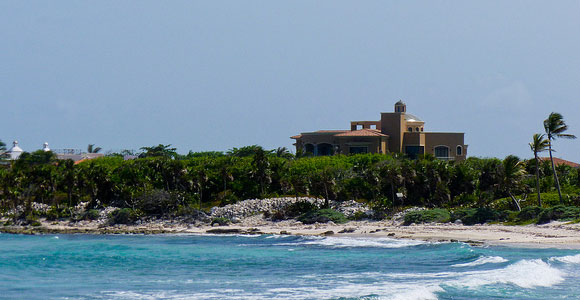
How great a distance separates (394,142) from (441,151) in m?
5.48

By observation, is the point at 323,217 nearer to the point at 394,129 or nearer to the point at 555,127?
the point at 555,127

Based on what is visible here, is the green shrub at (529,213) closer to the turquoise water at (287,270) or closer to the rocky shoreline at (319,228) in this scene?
the rocky shoreline at (319,228)

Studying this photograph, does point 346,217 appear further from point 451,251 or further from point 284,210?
point 451,251

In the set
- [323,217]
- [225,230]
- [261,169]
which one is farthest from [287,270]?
[261,169]

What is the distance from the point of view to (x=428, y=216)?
1853 inches

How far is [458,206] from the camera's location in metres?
49.1

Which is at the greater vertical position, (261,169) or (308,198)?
(261,169)

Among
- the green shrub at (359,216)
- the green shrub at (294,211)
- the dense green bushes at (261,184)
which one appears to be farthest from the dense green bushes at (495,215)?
the green shrub at (294,211)

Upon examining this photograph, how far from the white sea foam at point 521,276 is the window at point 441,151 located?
49554 millimetres

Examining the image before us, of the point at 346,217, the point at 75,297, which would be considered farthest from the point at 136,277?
the point at 346,217

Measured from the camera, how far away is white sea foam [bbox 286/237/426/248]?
3831 cm

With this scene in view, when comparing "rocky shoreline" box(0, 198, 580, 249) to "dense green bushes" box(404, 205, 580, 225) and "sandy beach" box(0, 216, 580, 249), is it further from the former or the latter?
"dense green bushes" box(404, 205, 580, 225)

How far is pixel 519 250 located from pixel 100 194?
119 ft

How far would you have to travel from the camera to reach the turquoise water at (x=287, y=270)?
25.0 m
